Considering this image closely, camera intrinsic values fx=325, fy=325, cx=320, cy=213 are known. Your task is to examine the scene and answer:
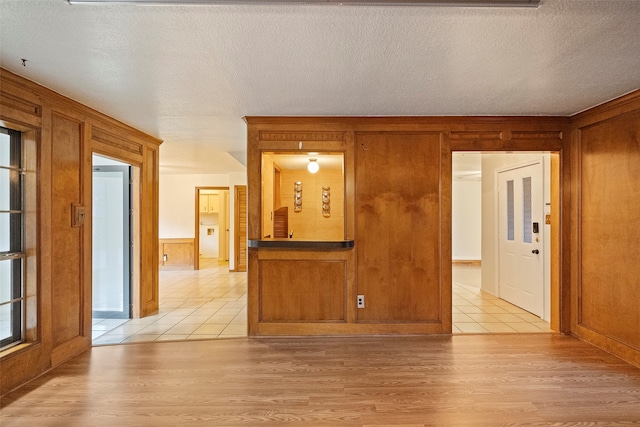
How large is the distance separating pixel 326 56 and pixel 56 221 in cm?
277

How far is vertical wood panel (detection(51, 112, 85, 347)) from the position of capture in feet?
9.58

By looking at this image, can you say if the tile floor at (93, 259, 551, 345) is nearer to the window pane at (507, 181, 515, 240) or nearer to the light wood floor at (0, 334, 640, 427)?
the light wood floor at (0, 334, 640, 427)

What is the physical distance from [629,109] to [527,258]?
2.17 m

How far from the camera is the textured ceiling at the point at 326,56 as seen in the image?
1.77m

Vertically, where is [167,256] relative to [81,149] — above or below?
below

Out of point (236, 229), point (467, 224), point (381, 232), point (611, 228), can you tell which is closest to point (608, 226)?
point (611, 228)

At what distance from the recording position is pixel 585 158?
11.5ft

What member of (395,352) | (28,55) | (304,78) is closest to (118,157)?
(28,55)

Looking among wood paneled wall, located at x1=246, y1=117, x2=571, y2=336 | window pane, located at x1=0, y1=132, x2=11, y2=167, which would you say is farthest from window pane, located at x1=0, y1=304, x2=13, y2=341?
wood paneled wall, located at x1=246, y1=117, x2=571, y2=336

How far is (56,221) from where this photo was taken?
294 cm

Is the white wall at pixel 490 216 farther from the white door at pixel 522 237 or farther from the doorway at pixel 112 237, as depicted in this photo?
the doorway at pixel 112 237

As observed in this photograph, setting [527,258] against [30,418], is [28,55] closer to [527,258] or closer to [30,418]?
[30,418]

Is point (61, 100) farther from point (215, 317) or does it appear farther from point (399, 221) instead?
point (399, 221)

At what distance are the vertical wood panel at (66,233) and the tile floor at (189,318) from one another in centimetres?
58
